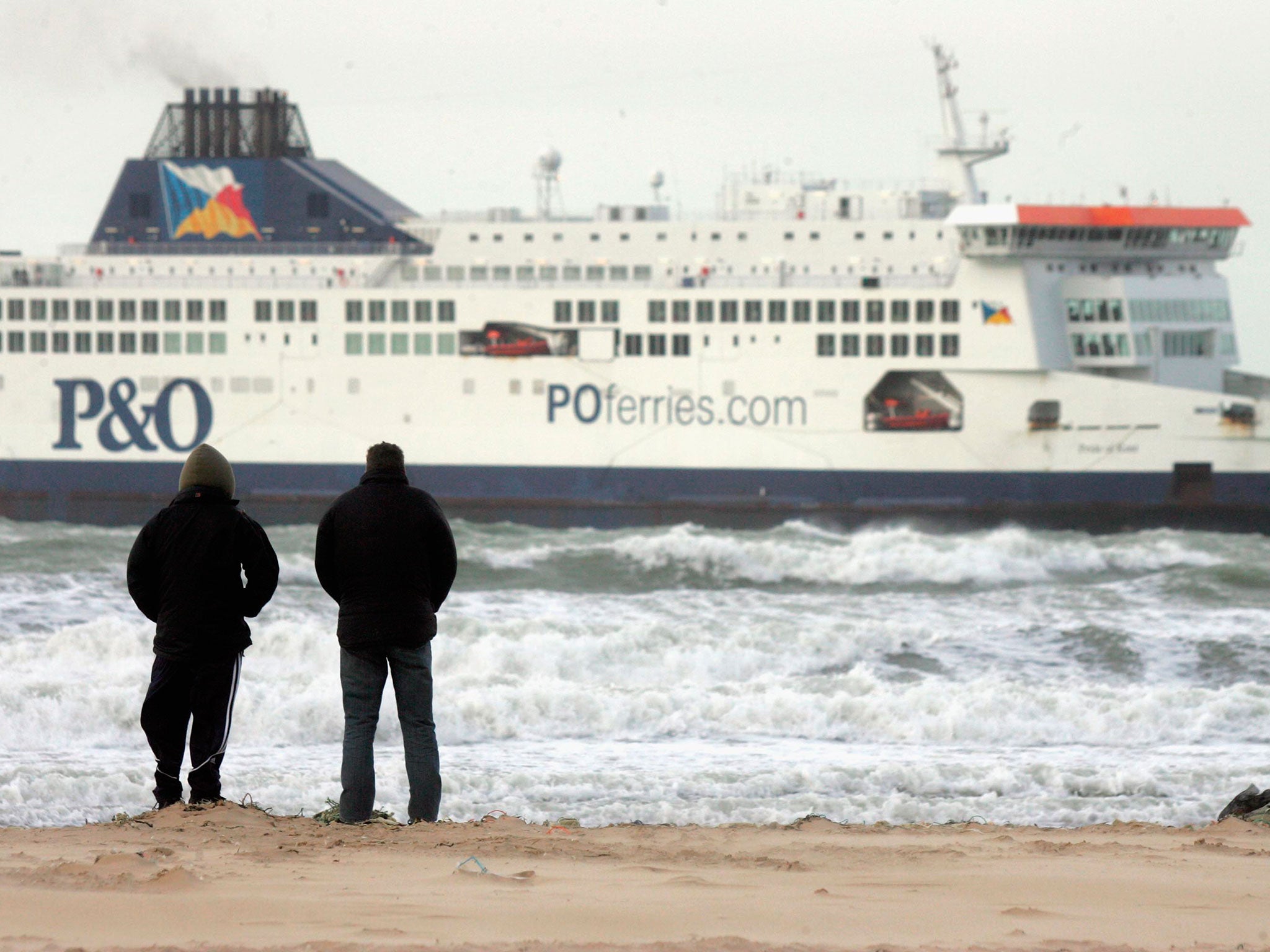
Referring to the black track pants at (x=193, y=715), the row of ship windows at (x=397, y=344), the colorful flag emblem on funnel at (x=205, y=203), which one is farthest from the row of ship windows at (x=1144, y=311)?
the black track pants at (x=193, y=715)

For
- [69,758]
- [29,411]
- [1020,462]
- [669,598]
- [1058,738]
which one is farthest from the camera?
[29,411]

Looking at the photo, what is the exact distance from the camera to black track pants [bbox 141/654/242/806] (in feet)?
Result: 18.5

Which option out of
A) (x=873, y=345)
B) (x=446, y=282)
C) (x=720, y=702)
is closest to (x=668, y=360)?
(x=873, y=345)

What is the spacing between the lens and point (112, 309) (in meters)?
30.1

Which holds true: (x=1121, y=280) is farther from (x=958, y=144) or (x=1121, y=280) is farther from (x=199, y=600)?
(x=199, y=600)

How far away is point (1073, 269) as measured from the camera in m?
28.8

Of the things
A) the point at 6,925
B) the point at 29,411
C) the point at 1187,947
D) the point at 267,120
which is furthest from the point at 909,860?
the point at 267,120

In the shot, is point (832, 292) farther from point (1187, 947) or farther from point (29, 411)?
point (1187, 947)

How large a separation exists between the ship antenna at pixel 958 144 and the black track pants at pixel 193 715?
88.8ft

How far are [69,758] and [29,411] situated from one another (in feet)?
75.6

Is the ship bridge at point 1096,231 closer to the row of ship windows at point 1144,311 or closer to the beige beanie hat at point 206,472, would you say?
the row of ship windows at point 1144,311

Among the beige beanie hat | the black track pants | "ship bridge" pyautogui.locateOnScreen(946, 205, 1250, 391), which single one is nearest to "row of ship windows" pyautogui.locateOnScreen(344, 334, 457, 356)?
"ship bridge" pyautogui.locateOnScreen(946, 205, 1250, 391)

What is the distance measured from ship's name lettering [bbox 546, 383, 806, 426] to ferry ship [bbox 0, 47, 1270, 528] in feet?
0.16

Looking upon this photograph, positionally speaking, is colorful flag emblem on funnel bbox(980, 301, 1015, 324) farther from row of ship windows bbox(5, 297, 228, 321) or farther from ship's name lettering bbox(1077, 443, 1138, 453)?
row of ship windows bbox(5, 297, 228, 321)
